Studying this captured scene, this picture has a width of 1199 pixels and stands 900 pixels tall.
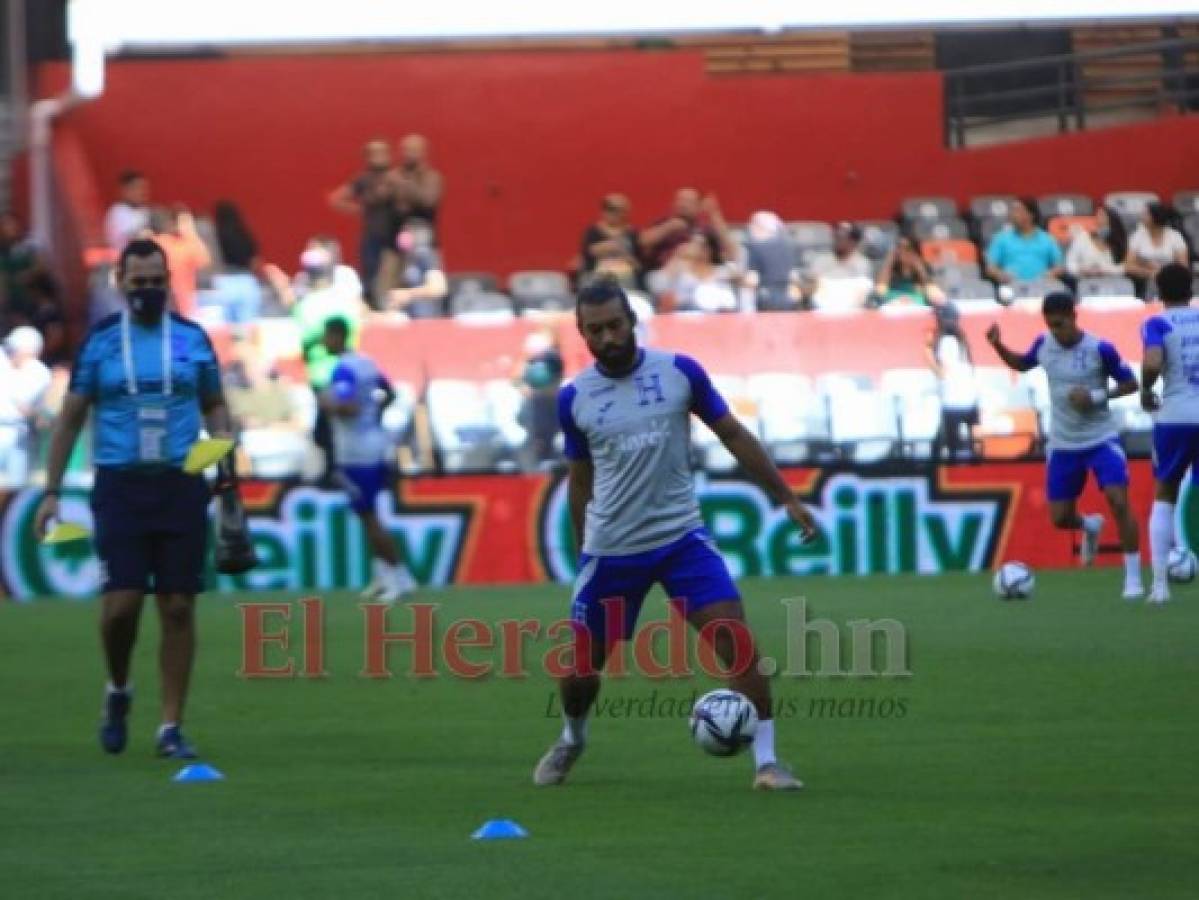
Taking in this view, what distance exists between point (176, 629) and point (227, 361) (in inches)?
518

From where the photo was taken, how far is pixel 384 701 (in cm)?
1540

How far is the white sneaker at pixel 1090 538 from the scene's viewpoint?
22000mm

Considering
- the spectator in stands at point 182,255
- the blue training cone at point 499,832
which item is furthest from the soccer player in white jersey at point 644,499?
the spectator in stands at point 182,255

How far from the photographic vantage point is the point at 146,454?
41.1 ft

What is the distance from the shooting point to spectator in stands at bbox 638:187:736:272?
27.6 m

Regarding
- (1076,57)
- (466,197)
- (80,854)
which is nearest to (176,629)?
(80,854)

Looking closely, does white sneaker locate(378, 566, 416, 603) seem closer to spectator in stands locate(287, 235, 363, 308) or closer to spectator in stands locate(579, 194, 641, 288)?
spectator in stands locate(287, 235, 363, 308)

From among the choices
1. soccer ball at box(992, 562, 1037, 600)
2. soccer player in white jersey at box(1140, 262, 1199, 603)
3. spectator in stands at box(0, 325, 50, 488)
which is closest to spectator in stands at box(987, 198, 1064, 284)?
soccer ball at box(992, 562, 1037, 600)

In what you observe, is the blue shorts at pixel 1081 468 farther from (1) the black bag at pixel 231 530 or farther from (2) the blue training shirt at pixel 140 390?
(2) the blue training shirt at pixel 140 390

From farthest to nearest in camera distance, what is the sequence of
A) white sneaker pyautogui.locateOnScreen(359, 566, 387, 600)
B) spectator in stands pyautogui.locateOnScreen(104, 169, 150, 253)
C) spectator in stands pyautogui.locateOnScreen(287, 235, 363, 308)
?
spectator in stands pyautogui.locateOnScreen(104, 169, 150, 253), spectator in stands pyautogui.locateOnScreen(287, 235, 363, 308), white sneaker pyautogui.locateOnScreen(359, 566, 387, 600)

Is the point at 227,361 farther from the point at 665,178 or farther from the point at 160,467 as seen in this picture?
the point at 160,467

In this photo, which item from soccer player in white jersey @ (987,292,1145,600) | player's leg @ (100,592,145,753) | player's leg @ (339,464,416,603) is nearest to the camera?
player's leg @ (100,592,145,753)

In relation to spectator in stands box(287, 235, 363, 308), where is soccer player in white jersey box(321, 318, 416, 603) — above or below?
below

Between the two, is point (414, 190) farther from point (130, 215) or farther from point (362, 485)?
point (362, 485)
